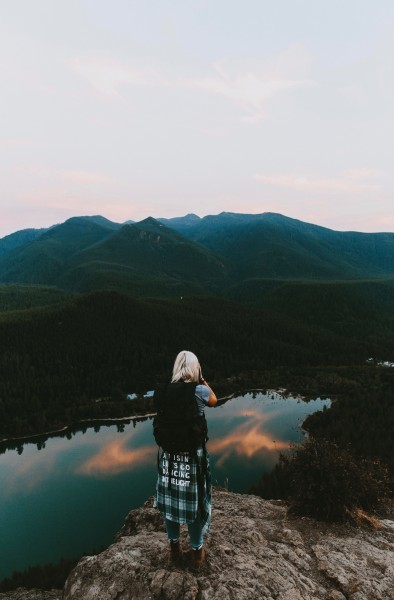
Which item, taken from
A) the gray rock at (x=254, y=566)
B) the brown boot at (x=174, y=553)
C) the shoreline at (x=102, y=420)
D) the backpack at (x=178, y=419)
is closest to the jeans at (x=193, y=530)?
the brown boot at (x=174, y=553)

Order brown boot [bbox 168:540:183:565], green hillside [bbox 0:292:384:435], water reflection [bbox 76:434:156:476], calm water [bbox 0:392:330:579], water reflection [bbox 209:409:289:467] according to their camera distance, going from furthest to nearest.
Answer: green hillside [bbox 0:292:384:435] < water reflection [bbox 209:409:289:467] < water reflection [bbox 76:434:156:476] < calm water [bbox 0:392:330:579] < brown boot [bbox 168:540:183:565]

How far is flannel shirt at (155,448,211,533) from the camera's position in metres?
6.46

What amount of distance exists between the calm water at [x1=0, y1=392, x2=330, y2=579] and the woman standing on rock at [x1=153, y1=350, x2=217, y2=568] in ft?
151

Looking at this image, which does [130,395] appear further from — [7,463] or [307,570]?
[307,570]

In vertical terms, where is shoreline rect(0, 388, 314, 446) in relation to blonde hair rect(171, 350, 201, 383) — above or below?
below

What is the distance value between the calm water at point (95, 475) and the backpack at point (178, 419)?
46.9 metres

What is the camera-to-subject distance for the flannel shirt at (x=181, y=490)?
646 cm

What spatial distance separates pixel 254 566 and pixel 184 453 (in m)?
2.88

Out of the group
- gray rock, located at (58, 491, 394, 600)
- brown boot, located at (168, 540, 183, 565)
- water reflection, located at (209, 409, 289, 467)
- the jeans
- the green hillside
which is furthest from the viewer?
the green hillside

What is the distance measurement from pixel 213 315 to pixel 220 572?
607 feet

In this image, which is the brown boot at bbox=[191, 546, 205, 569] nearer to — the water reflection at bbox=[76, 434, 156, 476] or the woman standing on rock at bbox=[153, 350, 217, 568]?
the woman standing on rock at bbox=[153, 350, 217, 568]

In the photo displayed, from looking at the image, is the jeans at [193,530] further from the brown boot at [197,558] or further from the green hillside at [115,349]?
the green hillside at [115,349]

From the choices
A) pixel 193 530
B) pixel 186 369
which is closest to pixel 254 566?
pixel 193 530

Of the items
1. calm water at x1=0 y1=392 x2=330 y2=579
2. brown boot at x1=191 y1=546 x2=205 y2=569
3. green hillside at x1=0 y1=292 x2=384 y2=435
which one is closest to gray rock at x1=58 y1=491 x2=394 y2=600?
brown boot at x1=191 y1=546 x2=205 y2=569
